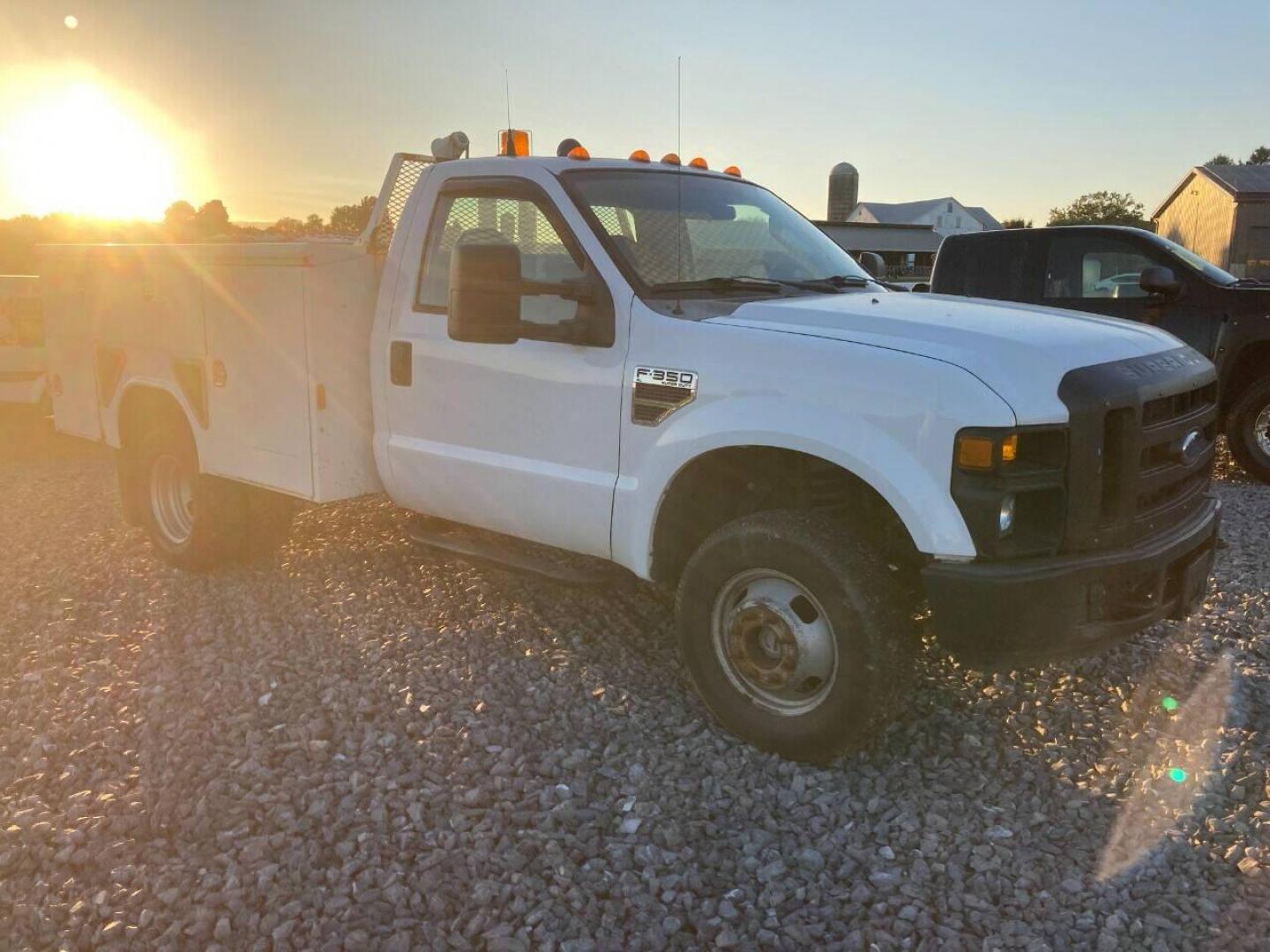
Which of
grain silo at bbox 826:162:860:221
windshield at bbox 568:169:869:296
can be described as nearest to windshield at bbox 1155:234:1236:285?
windshield at bbox 568:169:869:296

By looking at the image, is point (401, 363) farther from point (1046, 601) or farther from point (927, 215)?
point (927, 215)

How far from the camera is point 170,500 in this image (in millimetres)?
5723

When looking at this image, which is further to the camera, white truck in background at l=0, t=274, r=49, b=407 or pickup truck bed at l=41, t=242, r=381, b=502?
white truck in background at l=0, t=274, r=49, b=407

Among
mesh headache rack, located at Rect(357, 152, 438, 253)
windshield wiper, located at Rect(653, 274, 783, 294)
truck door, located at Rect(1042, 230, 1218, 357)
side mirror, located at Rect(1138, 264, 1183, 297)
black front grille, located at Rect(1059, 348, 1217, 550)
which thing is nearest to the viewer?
black front grille, located at Rect(1059, 348, 1217, 550)

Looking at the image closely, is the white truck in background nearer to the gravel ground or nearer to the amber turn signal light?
the gravel ground

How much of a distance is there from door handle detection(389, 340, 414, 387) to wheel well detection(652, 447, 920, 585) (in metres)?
1.42

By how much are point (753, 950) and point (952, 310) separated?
7.52ft

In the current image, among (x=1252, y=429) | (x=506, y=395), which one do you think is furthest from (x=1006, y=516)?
(x=1252, y=429)

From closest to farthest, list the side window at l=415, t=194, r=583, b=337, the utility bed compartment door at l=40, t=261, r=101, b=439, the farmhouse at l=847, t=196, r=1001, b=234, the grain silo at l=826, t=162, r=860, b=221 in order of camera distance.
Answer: the side window at l=415, t=194, r=583, b=337, the utility bed compartment door at l=40, t=261, r=101, b=439, the grain silo at l=826, t=162, r=860, b=221, the farmhouse at l=847, t=196, r=1001, b=234

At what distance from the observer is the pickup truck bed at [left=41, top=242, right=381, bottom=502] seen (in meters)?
4.51

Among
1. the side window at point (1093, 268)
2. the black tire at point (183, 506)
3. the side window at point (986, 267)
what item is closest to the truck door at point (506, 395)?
the black tire at point (183, 506)

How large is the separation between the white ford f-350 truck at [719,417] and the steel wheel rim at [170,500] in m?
0.31

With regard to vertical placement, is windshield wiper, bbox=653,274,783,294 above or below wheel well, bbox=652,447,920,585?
above

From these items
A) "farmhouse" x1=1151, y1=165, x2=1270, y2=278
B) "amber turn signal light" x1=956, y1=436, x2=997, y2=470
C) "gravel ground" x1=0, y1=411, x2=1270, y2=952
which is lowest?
"gravel ground" x1=0, y1=411, x2=1270, y2=952
